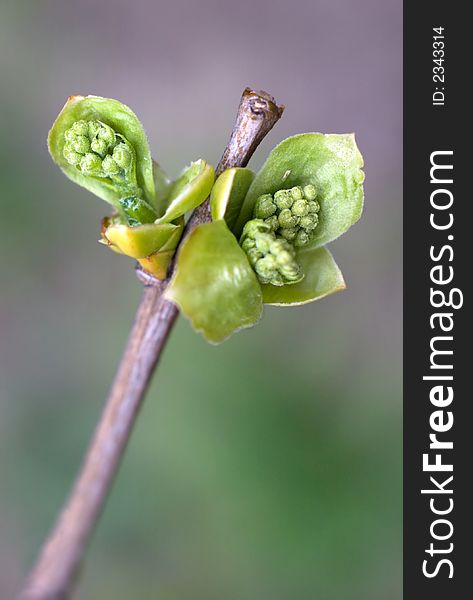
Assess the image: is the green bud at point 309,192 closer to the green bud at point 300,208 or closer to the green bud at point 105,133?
the green bud at point 300,208

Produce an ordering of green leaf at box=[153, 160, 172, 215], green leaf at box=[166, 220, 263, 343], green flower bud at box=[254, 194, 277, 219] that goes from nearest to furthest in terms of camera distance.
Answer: green leaf at box=[166, 220, 263, 343]
green flower bud at box=[254, 194, 277, 219]
green leaf at box=[153, 160, 172, 215]

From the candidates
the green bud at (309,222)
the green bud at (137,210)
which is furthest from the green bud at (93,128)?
→ the green bud at (309,222)

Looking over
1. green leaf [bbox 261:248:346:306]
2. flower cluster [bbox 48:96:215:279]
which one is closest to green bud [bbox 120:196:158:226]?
flower cluster [bbox 48:96:215:279]

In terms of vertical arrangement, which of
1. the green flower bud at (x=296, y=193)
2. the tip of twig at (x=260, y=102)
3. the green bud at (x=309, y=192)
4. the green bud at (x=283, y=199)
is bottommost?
the green bud at (x=283, y=199)

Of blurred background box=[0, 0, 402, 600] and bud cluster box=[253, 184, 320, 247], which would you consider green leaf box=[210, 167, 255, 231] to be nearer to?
bud cluster box=[253, 184, 320, 247]

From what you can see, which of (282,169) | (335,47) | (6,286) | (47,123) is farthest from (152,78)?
(282,169)

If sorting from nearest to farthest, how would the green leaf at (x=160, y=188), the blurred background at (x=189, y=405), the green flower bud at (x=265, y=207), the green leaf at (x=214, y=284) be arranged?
the green leaf at (x=214, y=284) → the green flower bud at (x=265, y=207) → the green leaf at (x=160, y=188) → the blurred background at (x=189, y=405)
